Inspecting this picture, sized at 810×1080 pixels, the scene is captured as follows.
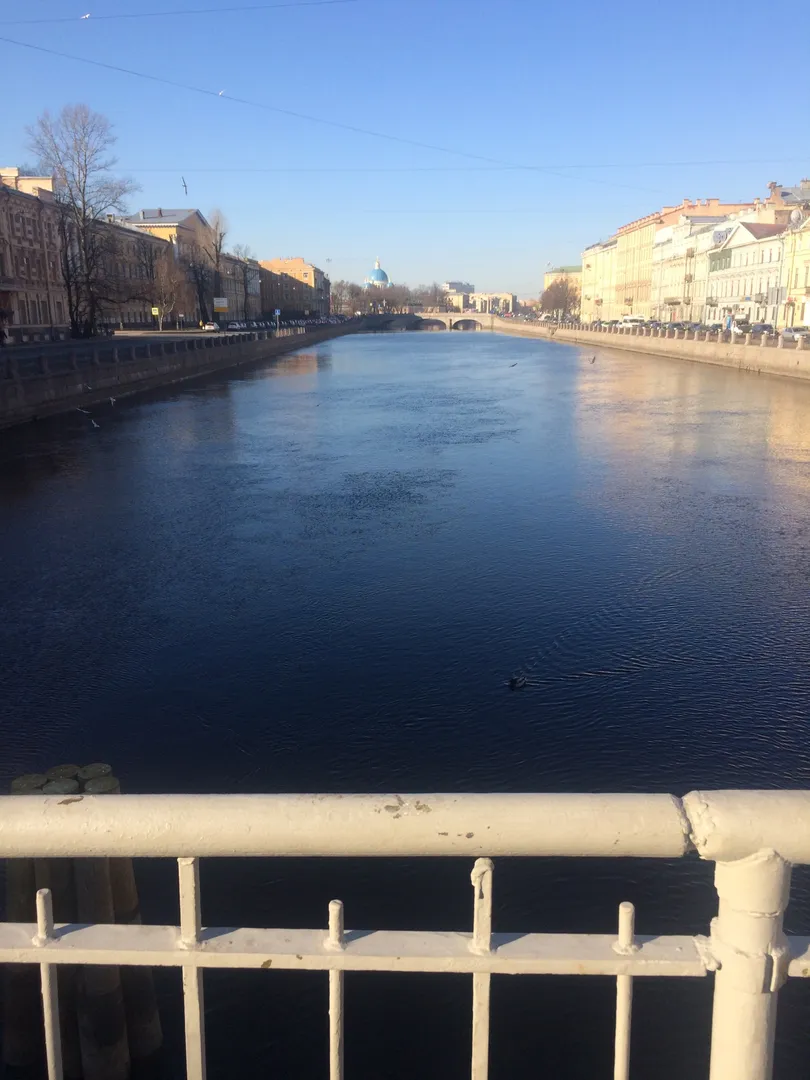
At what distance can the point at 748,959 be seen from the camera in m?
1.51

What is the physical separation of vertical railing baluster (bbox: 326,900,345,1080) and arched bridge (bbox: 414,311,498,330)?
141m

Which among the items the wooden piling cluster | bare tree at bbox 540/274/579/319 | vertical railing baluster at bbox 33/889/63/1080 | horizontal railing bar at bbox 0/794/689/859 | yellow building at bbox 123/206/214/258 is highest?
yellow building at bbox 123/206/214/258

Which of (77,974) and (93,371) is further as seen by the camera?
(93,371)

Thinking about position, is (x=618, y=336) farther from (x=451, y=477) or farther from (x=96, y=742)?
(x=96, y=742)

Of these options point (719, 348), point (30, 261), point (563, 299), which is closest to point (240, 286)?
point (563, 299)

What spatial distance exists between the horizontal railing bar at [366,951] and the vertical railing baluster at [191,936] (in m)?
0.03

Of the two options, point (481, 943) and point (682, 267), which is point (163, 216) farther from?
point (481, 943)

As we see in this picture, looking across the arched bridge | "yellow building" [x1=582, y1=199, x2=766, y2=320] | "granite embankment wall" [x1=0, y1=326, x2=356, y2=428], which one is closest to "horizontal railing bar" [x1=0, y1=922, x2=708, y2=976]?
"granite embankment wall" [x1=0, y1=326, x2=356, y2=428]

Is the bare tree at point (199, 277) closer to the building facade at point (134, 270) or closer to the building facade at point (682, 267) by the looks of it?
the building facade at point (134, 270)

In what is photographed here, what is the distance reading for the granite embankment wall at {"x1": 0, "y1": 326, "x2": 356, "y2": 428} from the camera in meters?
23.1

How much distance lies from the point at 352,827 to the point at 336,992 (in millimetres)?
323

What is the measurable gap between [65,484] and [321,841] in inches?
630

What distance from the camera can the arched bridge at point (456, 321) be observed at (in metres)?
143

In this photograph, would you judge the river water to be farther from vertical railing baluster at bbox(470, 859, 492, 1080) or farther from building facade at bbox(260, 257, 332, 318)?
building facade at bbox(260, 257, 332, 318)
